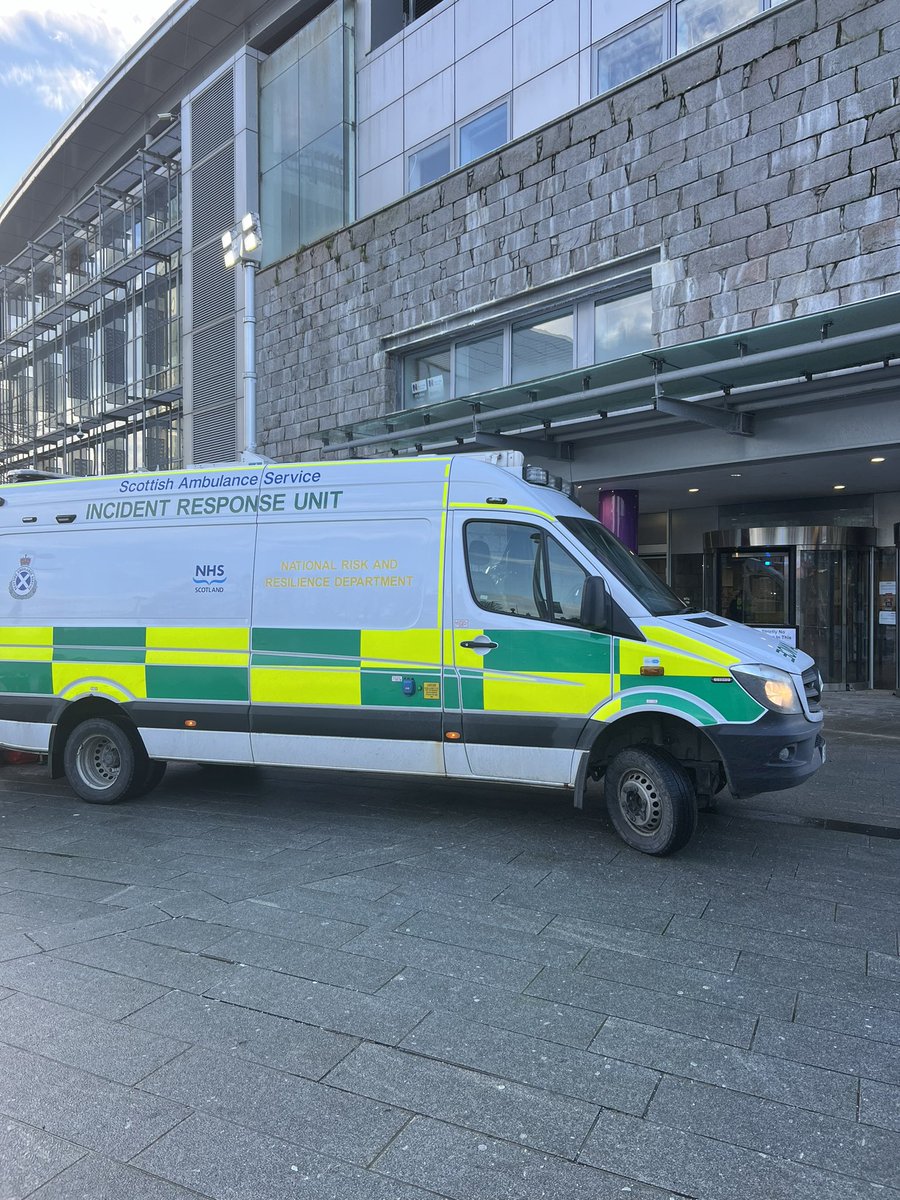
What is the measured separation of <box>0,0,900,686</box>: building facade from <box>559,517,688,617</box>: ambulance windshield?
13.7 ft

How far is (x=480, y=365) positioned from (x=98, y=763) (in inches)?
384

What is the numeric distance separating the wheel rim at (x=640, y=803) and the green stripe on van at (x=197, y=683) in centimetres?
291

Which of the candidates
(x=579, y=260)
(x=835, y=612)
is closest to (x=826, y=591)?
(x=835, y=612)

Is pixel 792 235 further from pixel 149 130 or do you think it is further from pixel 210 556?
pixel 149 130

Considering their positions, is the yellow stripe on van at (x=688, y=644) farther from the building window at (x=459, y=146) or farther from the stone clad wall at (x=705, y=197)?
the building window at (x=459, y=146)

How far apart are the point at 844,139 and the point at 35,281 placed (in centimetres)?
3086

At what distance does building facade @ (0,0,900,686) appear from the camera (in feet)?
32.1

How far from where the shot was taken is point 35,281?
105ft

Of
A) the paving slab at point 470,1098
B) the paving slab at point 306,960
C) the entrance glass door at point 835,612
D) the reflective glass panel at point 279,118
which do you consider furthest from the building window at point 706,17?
the paving slab at point 470,1098

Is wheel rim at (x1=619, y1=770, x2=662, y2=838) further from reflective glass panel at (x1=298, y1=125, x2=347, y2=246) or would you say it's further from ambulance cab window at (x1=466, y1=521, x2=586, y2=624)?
reflective glass panel at (x1=298, y1=125, x2=347, y2=246)

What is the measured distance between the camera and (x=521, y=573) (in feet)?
19.1

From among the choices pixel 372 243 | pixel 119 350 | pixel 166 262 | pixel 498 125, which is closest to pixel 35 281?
pixel 119 350

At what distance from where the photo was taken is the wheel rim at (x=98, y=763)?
23.1 feet

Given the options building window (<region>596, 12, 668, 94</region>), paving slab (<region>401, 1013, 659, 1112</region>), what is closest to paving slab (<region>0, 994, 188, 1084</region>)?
paving slab (<region>401, 1013, 659, 1112</region>)
